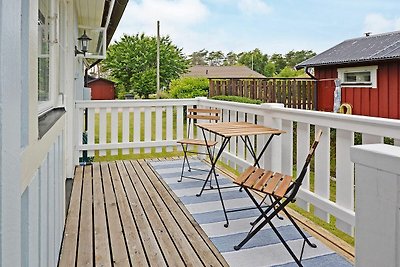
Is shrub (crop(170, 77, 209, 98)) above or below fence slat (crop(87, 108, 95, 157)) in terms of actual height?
above

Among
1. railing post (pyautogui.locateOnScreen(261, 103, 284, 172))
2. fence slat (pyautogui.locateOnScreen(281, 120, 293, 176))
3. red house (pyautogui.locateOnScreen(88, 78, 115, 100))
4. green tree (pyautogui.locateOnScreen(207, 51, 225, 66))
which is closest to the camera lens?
fence slat (pyautogui.locateOnScreen(281, 120, 293, 176))

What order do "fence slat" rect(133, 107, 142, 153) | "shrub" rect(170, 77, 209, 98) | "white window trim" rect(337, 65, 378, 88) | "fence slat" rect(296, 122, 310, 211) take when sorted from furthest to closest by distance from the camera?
"shrub" rect(170, 77, 209, 98)
"white window trim" rect(337, 65, 378, 88)
"fence slat" rect(133, 107, 142, 153)
"fence slat" rect(296, 122, 310, 211)

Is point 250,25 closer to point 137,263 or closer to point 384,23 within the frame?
point 384,23

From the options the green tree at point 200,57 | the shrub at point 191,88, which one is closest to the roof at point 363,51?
the shrub at point 191,88

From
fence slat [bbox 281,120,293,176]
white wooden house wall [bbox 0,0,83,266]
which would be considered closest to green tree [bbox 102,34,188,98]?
fence slat [bbox 281,120,293,176]

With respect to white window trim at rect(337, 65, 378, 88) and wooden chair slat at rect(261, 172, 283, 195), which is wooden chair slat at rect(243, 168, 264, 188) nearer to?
wooden chair slat at rect(261, 172, 283, 195)

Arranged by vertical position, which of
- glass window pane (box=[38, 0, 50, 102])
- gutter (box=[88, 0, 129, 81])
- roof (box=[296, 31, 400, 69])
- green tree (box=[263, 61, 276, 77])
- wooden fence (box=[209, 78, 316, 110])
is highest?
green tree (box=[263, 61, 276, 77])

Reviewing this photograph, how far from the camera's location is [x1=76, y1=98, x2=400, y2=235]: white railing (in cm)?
245

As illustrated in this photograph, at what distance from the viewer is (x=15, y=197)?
2.62 feet

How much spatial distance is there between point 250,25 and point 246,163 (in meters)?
38.2

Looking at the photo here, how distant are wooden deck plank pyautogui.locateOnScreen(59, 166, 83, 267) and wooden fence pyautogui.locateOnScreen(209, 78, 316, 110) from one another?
6287mm

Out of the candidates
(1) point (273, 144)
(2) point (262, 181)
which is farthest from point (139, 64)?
(2) point (262, 181)

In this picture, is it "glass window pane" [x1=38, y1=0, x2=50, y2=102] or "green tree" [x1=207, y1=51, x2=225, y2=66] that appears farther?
"green tree" [x1=207, y1=51, x2=225, y2=66]

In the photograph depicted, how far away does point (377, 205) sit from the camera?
914 millimetres
